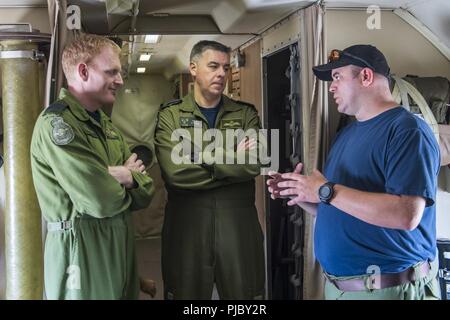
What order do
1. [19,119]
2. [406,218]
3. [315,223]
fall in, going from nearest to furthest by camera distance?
[406,218]
[19,119]
[315,223]

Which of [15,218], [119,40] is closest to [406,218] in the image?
[119,40]

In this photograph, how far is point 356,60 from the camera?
1602 mm

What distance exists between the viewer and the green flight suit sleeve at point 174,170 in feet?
5.36

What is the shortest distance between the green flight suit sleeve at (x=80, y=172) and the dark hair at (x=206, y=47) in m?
0.49

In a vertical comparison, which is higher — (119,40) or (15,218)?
(119,40)

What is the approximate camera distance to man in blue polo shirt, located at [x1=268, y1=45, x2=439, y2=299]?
1.45 m

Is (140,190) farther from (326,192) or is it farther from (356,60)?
(356,60)

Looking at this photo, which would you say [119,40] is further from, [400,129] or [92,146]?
[400,129]

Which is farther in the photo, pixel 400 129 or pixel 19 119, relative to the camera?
pixel 19 119

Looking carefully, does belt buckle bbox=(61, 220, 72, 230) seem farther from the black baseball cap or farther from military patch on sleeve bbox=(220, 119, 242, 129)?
the black baseball cap

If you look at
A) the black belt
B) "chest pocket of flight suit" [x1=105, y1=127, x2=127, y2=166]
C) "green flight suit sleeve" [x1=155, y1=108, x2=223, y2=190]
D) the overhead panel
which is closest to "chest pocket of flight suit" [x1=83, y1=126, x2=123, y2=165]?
"chest pocket of flight suit" [x1=105, y1=127, x2=127, y2=166]

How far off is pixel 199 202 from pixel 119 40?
609mm

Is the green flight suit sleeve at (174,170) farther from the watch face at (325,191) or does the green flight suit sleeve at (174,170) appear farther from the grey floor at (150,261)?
the watch face at (325,191)

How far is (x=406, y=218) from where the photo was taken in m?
1.44
